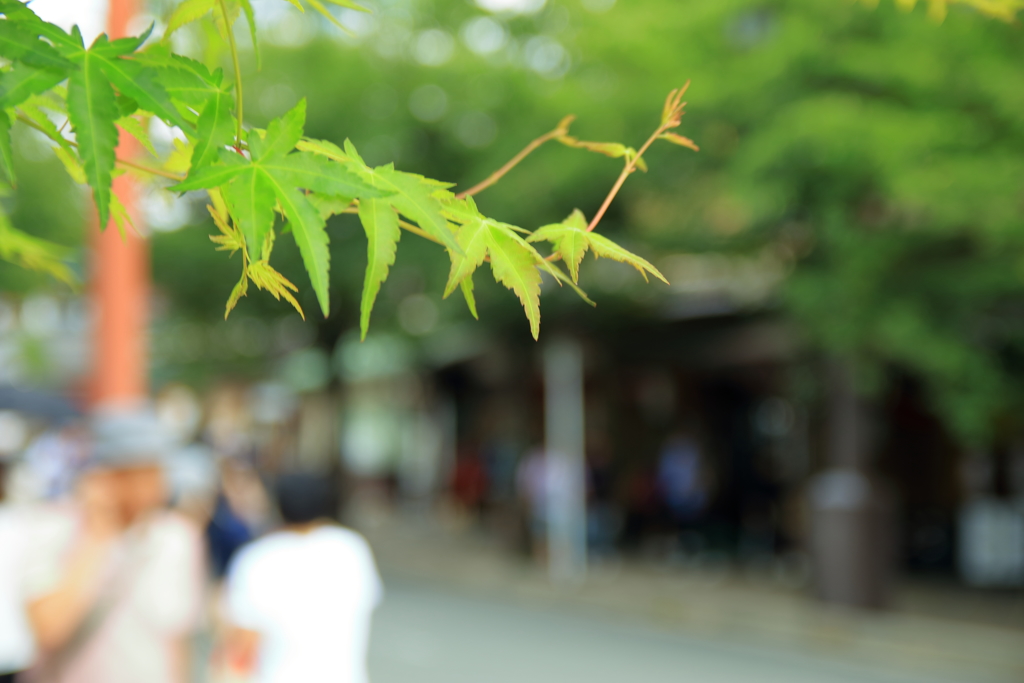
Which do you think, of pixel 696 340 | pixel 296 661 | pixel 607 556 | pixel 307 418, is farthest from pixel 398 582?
pixel 307 418

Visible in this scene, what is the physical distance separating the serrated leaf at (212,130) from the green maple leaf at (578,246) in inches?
14.5

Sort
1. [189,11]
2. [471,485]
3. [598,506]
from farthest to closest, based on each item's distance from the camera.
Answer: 1. [471,485]
2. [598,506]
3. [189,11]

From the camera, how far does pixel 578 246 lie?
1149mm

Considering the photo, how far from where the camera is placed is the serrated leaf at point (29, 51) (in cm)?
105

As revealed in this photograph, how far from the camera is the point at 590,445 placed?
51.5 ft

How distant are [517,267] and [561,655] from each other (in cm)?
839

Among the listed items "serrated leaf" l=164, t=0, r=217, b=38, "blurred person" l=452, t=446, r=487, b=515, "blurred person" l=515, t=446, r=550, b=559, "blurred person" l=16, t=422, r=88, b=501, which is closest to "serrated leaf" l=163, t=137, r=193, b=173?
"serrated leaf" l=164, t=0, r=217, b=38

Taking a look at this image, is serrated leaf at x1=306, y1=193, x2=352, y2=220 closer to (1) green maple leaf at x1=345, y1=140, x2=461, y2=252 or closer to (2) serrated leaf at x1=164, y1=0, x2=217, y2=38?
(1) green maple leaf at x1=345, y1=140, x2=461, y2=252

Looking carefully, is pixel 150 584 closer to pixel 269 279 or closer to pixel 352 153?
pixel 269 279

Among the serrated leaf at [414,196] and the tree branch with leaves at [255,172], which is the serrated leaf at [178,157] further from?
the serrated leaf at [414,196]

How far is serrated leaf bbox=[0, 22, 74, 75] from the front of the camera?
1052 mm

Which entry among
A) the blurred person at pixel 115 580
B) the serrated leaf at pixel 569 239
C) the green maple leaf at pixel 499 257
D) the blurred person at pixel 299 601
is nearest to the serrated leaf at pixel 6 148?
the green maple leaf at pixel 499 257

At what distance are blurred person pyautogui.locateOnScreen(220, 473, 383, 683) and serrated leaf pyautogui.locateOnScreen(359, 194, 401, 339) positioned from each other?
186 centimetres

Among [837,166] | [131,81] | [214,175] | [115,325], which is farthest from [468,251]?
[837,166]
